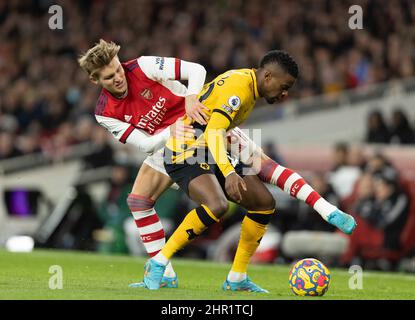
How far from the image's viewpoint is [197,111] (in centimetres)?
790

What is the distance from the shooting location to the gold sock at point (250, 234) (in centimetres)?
809

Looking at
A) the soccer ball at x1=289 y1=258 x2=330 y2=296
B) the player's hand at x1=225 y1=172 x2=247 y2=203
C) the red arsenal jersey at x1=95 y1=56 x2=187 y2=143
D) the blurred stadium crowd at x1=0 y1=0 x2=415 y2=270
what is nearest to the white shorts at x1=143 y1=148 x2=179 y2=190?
the red arsenal jersey at x1=95 y1=56 x2=187 y2=143

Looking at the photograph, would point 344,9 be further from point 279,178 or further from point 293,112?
point 279,178

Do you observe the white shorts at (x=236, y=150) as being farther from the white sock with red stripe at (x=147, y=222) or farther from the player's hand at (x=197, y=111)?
the player's hand at (x=197, y=111)

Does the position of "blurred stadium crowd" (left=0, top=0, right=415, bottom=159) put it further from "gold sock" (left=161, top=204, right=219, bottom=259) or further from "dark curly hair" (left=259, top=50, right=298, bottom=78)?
"gold sock" (left=161, top=204, right=219, bottom=259)

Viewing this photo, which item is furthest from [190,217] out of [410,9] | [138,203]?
[410,9]

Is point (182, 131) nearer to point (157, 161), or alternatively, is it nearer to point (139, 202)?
point (157, 161)

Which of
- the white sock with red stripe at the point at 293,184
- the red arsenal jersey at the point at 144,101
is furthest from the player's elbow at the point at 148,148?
the white sock with red stripe at the point at 293,184

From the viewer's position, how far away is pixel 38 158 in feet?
59.9

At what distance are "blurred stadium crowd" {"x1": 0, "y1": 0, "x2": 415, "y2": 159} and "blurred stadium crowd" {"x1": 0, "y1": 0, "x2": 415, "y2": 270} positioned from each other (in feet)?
0.07

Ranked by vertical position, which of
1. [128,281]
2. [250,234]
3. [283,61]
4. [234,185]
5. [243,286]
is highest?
[283,61]

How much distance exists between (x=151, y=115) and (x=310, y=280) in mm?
2029

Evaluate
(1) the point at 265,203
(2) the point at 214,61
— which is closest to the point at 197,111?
(1) the point at 265,203

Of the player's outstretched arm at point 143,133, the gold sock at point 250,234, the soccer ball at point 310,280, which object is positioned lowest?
the soccer ball at point 310,280
